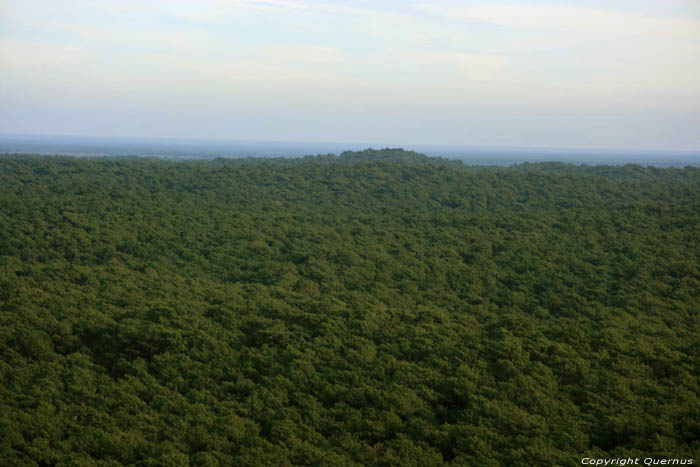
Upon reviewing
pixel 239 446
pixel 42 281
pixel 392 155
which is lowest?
pixel 239 446

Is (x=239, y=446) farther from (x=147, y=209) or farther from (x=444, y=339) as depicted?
(x=147, y=209)

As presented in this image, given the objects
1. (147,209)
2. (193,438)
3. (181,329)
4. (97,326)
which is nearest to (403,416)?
(193,438)

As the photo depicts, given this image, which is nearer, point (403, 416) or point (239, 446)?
point (239, 446)

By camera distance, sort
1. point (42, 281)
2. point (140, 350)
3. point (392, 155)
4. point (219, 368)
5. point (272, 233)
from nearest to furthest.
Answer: point (219, 368)
point (140, 350)
point (42, 281)
point (272, 233)
point (392, 155)

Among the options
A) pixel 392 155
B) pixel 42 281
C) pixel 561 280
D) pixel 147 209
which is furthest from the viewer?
pixel 392 155

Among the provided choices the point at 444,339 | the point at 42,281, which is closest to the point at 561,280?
the point at 444,339

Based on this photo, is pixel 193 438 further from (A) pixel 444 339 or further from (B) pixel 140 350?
(A) pixel 444 339

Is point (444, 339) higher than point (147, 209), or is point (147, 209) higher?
point (147, 209)
